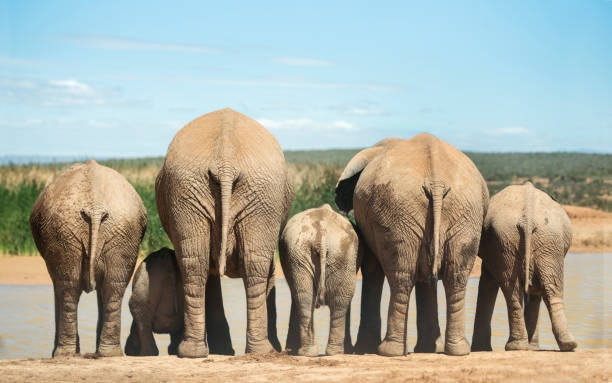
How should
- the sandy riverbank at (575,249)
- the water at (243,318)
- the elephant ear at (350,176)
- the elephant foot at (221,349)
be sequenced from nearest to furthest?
the elephant foot at (221,349)
the elephant ear at (350,176)
the water at (243,318)
the sandy riverbank at (575,249)

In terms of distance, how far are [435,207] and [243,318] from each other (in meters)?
6.04

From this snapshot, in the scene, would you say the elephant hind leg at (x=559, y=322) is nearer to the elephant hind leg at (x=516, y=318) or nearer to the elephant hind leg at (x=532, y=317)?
the elephant hind leg at (x=516, y=318)

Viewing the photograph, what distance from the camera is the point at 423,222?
372 inches

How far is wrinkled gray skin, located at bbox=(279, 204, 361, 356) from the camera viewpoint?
963cm

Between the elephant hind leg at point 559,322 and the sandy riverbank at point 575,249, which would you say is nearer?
the elephant hind leg at point 559,322

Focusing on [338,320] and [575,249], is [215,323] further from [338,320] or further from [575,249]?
[575,249]

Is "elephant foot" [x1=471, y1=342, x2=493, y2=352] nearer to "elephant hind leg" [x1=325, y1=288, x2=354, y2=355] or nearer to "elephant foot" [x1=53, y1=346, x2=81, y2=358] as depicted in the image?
"elephant hind leg" [x1=325, y1=288, x2=354, y2=355]

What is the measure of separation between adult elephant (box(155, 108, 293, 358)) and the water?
2378 millimetres

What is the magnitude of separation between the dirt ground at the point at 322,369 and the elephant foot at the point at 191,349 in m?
0.11

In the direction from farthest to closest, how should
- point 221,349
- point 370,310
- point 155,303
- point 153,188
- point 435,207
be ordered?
1. point 153,188
2. point 221,349
3. point 370,310
4. point 155,303
5. point 435,207

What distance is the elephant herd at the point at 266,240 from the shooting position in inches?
368

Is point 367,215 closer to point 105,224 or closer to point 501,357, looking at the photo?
point 501,357

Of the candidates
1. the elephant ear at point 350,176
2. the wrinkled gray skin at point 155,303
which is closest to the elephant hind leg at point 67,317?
the wrinkled gray skin at point 155,303

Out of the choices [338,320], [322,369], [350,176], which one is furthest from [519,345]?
[350,176]
